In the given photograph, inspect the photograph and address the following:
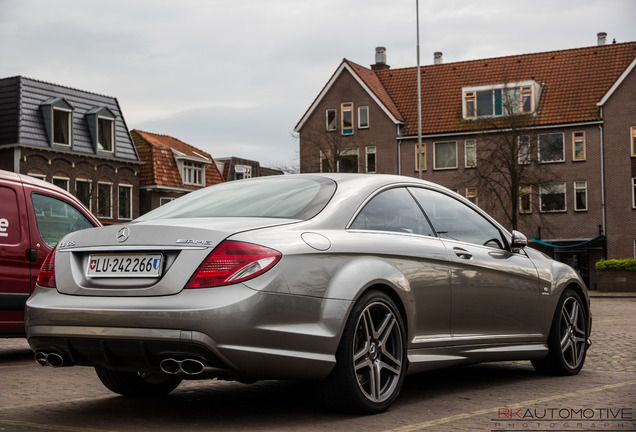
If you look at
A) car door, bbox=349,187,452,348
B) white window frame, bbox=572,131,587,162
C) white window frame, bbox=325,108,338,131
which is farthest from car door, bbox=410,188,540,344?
white window frame, bbox=325,108,338,131

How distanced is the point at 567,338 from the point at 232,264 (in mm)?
3857

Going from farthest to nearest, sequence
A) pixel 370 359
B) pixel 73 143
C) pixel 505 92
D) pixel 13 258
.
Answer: pixel 73 143, pixel 505 92, pixel 13 258, pixel 370 359

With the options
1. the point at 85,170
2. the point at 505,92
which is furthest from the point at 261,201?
the point at 85,170

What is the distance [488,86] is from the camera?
49.2 metres

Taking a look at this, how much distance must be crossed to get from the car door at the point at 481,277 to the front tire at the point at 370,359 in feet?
2.44

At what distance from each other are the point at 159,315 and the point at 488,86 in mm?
46186

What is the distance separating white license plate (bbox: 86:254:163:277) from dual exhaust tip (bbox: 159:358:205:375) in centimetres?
47

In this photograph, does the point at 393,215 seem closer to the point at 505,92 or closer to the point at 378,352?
the point at 378,352

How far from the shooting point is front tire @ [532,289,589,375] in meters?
7.43

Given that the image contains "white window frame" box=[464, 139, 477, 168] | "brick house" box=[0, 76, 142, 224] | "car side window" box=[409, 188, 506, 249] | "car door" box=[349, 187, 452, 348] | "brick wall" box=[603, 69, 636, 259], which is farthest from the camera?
"white window frame" box=[464, 139, 477, 168]

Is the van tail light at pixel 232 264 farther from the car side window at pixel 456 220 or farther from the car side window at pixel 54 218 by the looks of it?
the car side window at pixel 54 218

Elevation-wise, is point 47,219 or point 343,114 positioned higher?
point 343,114

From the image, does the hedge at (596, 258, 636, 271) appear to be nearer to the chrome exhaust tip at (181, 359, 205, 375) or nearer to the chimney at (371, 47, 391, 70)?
the chimney at (371, 47, 391, 70)

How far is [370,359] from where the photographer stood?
5.40 metres
